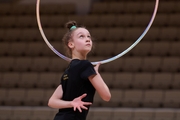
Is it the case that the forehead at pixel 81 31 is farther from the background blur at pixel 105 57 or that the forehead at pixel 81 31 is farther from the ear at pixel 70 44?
the background blur at pixel 105 57

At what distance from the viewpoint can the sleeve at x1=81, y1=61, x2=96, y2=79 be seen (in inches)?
95.0

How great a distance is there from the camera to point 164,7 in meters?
8.33

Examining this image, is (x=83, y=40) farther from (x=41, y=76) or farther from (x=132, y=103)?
(x=41, y=76)

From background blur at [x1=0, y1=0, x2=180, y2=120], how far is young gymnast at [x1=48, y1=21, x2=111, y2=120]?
3.97 m

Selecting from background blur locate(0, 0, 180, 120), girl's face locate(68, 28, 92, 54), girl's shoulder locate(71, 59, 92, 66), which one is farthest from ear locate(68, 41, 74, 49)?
background blur locate(0, 0, 180, 120)

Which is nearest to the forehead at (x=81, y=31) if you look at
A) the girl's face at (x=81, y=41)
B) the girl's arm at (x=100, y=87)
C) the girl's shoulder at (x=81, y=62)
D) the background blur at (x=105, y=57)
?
the girl's face at (x=81, y=41)

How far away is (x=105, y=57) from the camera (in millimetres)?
7648

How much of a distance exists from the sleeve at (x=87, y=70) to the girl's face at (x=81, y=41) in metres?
0.11

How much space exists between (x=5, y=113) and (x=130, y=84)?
2141 millimetres

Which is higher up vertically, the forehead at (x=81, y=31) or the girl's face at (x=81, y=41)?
the forehead at (x=81, y=31)

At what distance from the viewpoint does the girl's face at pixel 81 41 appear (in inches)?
99.1

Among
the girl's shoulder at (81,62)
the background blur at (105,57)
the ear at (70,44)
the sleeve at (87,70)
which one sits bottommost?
the background blur at (105,57)

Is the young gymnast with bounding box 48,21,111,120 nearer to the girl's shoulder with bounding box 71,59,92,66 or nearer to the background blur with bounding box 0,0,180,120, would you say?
the girl's shoulder with bounding box 71,59,92,66

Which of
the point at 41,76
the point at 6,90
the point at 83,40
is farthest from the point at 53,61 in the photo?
the point at 83,40
